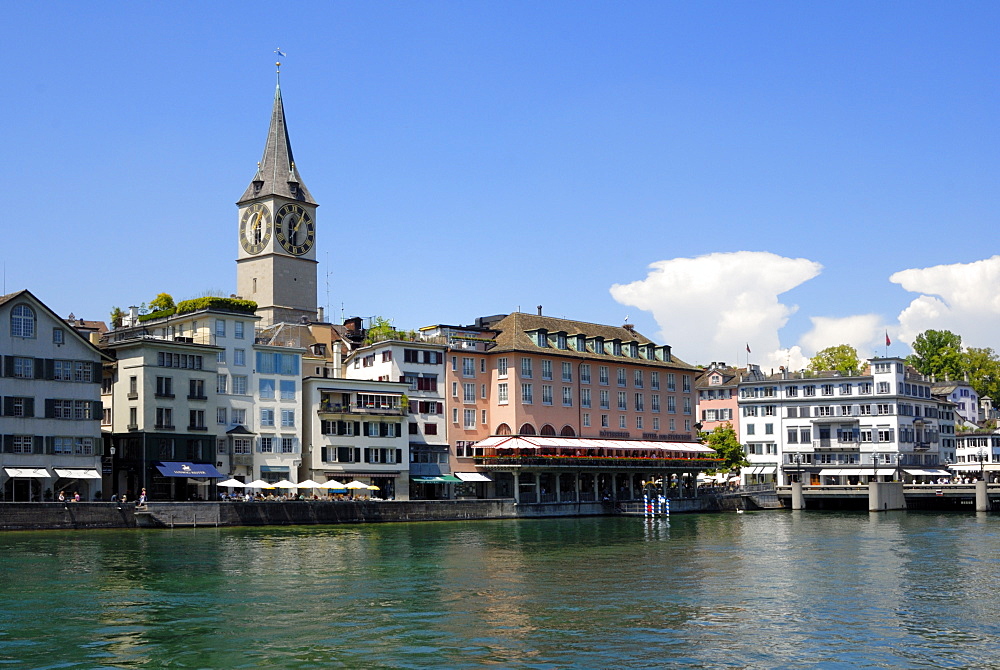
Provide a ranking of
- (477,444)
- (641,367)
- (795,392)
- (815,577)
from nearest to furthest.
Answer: (815,577), (477,444), (641,367), (795,392)

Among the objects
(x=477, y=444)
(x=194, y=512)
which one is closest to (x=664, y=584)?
(x=194, y=512)

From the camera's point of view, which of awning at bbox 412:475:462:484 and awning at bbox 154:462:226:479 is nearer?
awning at bbox 154:462:226:479

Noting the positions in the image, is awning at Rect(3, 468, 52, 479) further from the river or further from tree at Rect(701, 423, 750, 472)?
tree at Rect(701, 423, 750, 472)

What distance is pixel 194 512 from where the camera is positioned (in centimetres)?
8094

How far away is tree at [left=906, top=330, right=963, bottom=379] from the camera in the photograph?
18100 centimetres

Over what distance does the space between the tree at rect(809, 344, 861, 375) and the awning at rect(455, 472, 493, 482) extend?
6724 cm

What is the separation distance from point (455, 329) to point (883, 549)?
184 feet

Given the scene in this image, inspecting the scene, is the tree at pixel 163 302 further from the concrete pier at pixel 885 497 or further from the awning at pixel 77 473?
the concrete pier at pixel 885 497

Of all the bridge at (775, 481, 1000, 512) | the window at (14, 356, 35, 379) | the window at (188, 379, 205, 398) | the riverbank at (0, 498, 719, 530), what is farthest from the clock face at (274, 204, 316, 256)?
the window at (14, 356, 35, 379)

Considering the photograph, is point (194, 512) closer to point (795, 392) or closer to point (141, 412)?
point (141, 412)

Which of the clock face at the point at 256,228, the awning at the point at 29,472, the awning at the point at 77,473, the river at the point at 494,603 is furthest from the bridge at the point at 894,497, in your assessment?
the awning at the point at 29,472

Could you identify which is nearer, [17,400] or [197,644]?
[197,644]

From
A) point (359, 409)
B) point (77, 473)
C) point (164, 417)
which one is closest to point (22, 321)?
point (77, 473)

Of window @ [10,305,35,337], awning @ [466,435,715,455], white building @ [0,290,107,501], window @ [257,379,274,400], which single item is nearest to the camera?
white building @ [0,290,107,501]
